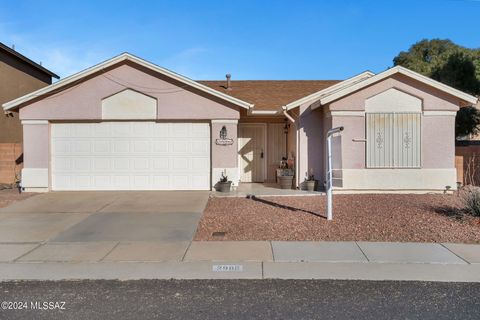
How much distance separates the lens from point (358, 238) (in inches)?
325

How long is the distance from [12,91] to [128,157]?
907 cm

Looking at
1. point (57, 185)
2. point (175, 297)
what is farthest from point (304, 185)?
point (175, 297)

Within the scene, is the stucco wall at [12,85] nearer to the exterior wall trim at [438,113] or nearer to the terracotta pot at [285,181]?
the terracotta pot at [285,181]

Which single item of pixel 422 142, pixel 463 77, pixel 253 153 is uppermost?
pixel 463 77

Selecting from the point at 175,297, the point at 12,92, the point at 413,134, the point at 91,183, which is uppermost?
the point at 12,92

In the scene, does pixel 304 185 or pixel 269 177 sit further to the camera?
pixel 269 177

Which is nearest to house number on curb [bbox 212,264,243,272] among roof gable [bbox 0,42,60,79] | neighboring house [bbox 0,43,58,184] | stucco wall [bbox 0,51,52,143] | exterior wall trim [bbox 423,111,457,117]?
exterior wall trim [bbox 423,111,457,117]

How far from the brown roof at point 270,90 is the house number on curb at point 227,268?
9727 mm

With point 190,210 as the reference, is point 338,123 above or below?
above

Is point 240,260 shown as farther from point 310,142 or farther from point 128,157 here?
point 128,157

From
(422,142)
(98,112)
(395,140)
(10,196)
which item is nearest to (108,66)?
(98,112)

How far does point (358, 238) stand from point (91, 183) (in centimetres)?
946

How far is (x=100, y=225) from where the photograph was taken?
9.53 meters

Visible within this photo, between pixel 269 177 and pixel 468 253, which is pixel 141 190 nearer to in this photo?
pixel 269 177
